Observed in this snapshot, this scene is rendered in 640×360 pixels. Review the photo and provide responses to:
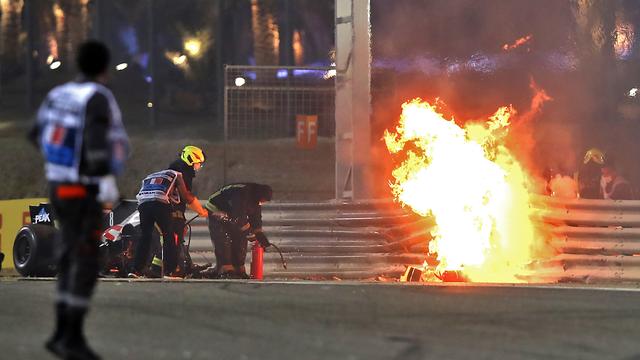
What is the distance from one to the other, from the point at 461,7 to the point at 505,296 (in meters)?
15.7

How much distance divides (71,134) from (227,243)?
7.56 metres

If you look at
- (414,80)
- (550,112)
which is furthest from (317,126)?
(550,112)

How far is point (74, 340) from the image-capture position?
4.69 metres

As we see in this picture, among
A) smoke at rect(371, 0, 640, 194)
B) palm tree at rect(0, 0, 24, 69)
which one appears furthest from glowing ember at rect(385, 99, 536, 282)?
palm tree at rect(0, 0, 24, 69)

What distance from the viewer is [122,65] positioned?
37.5 metres

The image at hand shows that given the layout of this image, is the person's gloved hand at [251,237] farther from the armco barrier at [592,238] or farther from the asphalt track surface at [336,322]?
the armco barrier at [592,238]

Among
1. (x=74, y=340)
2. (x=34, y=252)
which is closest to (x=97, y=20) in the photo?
(x=34, y=252)

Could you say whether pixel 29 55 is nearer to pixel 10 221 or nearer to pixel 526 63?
pixel 526 63

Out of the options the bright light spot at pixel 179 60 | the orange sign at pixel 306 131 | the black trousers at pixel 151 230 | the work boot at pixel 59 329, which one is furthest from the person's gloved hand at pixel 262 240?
the bright light spot at pixel 179 60

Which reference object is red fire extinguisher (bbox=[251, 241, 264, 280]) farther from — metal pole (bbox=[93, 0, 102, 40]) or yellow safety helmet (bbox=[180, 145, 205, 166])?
metal pole (bbox=[93, 0, 102, 40])

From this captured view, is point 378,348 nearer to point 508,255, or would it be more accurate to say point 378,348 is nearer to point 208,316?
point 208,316

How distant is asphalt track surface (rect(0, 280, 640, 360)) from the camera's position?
18.8ft

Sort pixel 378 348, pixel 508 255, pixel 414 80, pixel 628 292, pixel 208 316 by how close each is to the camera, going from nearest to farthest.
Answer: pixel 378 348, pixel 208 316, pixel 628 292, pixel 508 255, pixel 414 80

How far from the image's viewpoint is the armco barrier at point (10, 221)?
15.1 m
